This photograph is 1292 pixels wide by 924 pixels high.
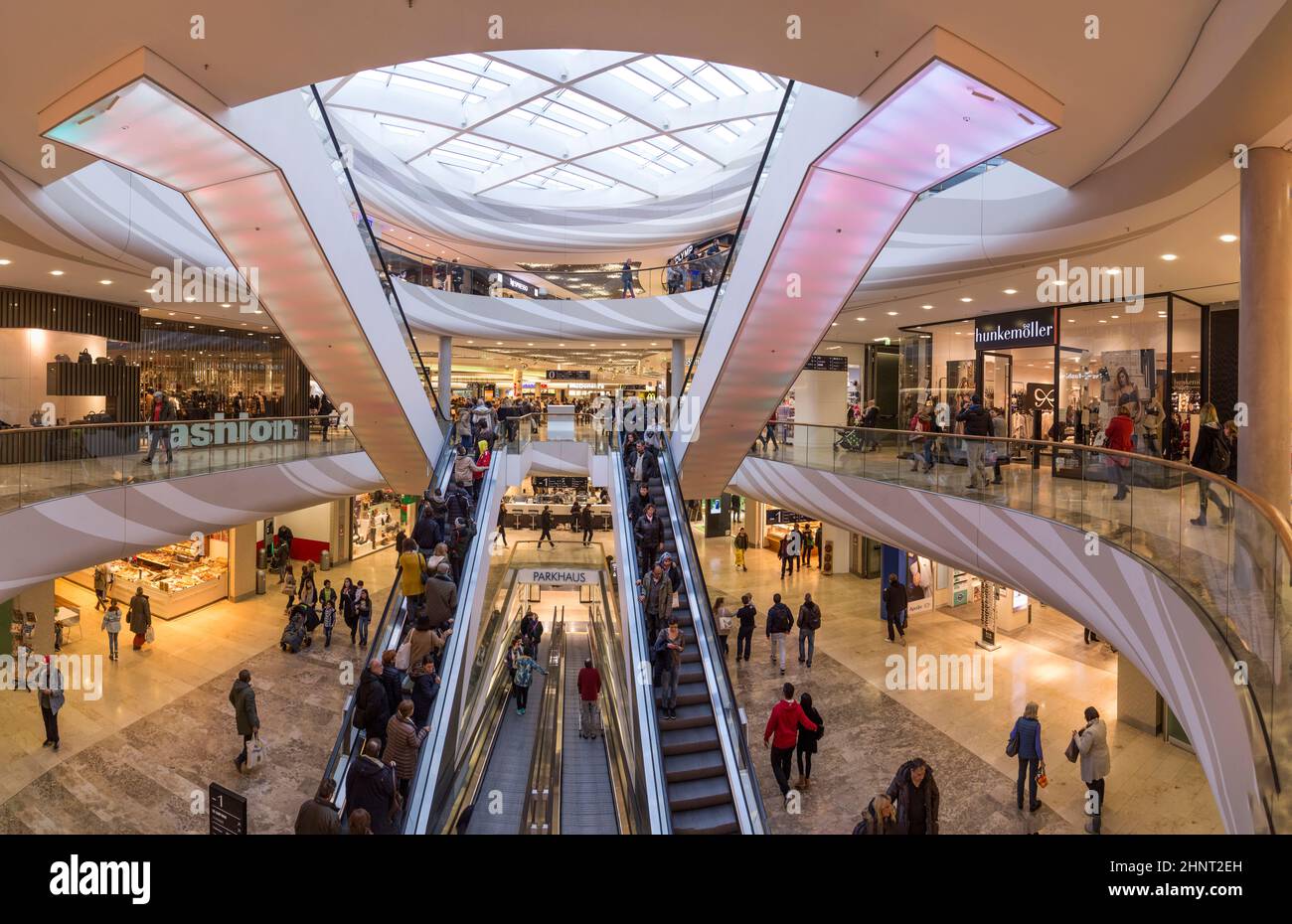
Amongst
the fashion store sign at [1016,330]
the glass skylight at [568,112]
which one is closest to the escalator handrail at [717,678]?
the fashion store sign at [1016,330]

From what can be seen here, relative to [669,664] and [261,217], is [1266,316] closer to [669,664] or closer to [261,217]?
[669,664]

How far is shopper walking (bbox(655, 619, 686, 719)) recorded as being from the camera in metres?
8.38

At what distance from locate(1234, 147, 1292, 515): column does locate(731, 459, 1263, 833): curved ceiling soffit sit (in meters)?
1.43

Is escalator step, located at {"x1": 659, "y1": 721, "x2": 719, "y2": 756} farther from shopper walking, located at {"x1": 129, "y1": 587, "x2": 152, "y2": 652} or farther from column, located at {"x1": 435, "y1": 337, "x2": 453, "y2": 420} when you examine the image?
column, located at {"x1": 435, "y1": 337, "x2": 453, "y2": 420}

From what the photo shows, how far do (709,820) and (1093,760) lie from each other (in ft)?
16.4

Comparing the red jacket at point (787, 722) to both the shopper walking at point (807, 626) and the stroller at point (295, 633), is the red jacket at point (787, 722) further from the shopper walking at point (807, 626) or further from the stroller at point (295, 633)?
the stroller at point (295, 633)

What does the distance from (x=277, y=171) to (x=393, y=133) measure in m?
17.5

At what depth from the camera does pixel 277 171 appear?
6613 millimetres

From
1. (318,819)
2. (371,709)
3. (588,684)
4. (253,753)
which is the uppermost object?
(371,709)

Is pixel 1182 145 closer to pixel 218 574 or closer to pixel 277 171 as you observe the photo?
pixel 277 171

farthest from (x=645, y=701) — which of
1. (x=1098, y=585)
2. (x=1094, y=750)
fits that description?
(x=1094, y=750)

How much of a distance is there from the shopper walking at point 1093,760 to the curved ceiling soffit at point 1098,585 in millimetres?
1718

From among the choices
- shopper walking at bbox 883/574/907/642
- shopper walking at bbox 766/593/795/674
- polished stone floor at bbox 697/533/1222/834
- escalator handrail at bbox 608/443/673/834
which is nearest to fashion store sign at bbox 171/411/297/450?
escalator handrail at bbox 608/443/673/834

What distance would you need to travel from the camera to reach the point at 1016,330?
1584 cm
